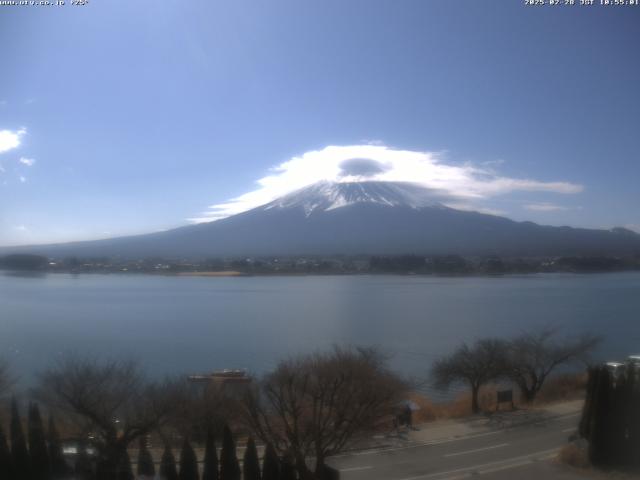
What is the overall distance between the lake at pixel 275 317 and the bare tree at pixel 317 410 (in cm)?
366

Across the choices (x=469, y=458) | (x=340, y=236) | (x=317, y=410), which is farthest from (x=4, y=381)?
(x=340, y=236)

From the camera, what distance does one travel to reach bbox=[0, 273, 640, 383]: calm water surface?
1016 centimetres

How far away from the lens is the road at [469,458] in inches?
182

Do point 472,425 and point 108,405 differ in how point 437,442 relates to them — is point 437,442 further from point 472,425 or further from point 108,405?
point 108,405

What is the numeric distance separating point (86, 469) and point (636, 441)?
4.29 meters

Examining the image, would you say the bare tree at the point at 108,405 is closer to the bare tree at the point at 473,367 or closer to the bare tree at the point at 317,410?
the bare tree at the point at 317,410

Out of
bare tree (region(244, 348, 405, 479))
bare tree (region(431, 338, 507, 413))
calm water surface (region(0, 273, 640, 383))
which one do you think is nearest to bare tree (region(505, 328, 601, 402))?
bare tree (region(431, 338, 507, 413))

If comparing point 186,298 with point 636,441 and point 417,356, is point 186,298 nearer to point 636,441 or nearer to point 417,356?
point 417,356

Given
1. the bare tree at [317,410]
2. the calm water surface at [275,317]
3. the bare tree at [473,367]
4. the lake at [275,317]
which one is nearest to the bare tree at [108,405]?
the bare tree at [317,410]

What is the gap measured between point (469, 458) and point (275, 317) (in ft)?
37.1

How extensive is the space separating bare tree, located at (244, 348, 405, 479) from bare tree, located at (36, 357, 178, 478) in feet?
2.81

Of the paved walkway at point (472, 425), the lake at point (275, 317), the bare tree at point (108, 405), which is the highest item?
the bare tree at point (108, 405)

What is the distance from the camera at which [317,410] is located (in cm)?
488

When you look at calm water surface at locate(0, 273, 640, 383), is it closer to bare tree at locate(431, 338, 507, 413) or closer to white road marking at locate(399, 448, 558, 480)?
bare tree at locate(431, 338, 507, 413)
